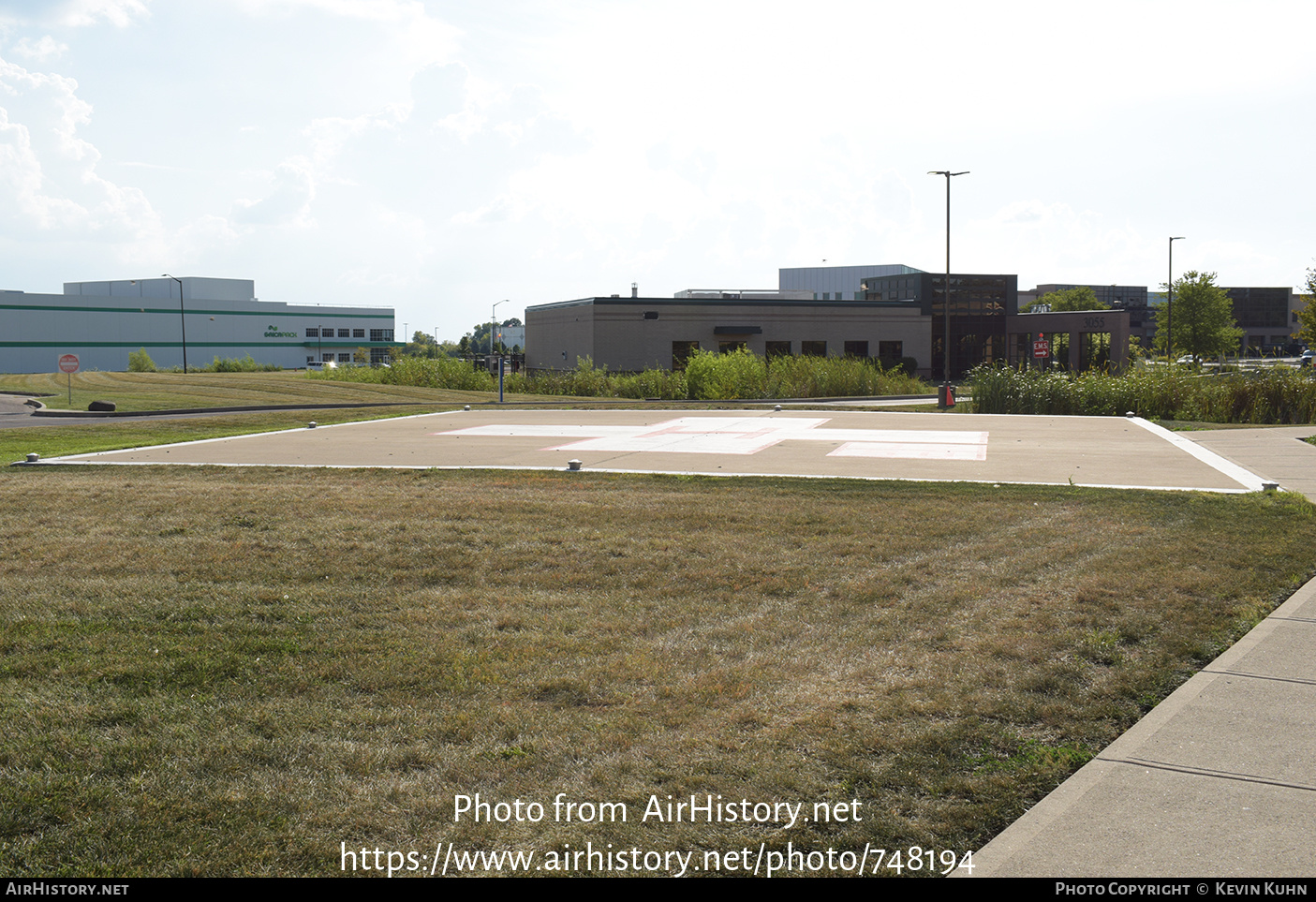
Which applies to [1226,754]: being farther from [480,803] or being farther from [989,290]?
[989,290]

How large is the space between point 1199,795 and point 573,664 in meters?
2.99

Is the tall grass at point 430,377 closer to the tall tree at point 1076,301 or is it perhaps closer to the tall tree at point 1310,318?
the tall tree at point 1310,318

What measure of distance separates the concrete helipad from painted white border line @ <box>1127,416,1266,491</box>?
2 centimetres

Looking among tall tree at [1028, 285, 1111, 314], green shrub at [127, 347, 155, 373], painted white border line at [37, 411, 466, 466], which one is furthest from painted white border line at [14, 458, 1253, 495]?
tall tree at [1028, 285, 1111, 314]

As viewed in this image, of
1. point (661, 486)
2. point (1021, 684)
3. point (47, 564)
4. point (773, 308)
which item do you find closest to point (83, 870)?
point (1021, 684)

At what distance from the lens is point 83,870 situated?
10.7 ft

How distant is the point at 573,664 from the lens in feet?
17.2

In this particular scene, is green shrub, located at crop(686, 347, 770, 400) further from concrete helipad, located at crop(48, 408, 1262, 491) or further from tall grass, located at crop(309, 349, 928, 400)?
concrete helipad, located at crop(48, 408, 1262, 491)

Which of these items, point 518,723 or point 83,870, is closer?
point 83,870

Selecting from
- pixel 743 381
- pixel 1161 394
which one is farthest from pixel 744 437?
pixel 743 381

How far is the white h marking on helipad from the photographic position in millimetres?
15422

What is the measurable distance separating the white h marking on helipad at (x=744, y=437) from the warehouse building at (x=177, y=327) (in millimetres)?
64584

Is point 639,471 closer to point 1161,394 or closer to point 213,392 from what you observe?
point 1161,394

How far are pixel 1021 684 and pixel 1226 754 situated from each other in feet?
3.43
